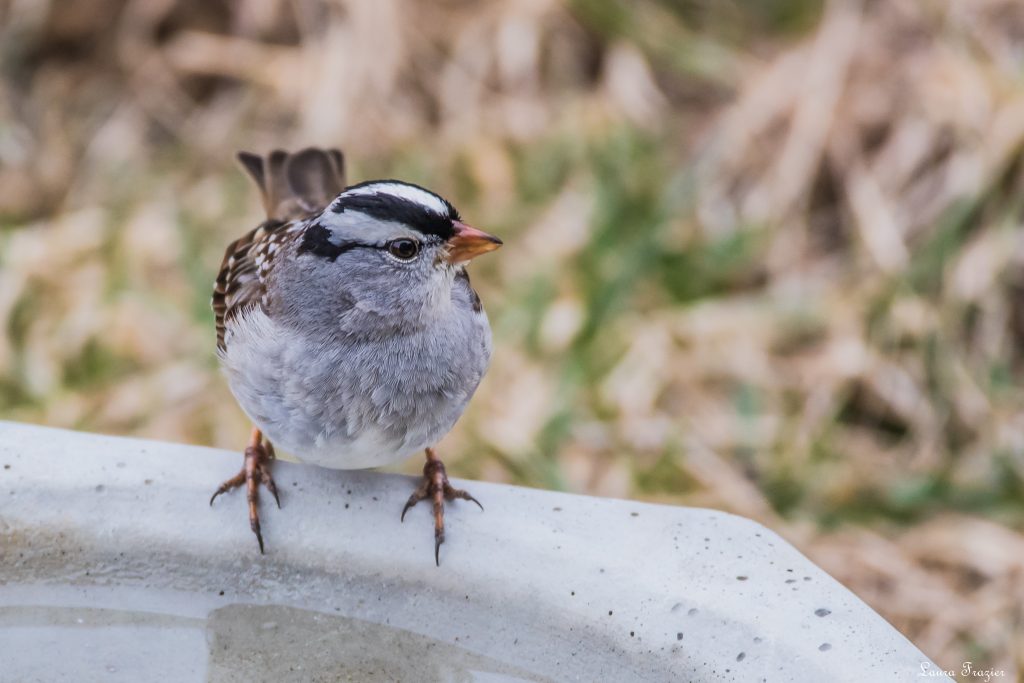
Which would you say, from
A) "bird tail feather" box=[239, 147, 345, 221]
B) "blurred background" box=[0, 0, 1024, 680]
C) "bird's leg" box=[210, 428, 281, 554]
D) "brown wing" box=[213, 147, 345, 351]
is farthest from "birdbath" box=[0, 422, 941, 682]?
"blurred background" box=[0, 0, 1024, 680]

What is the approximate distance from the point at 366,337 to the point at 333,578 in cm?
46

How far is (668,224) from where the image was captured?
14.4ft

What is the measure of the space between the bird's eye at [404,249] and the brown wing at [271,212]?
0.27 metres

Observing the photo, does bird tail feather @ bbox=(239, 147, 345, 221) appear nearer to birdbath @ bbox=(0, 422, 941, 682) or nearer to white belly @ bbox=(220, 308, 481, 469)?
white belly @ bbox=(220, 308, 481, 469)

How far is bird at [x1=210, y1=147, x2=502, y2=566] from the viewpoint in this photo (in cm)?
217

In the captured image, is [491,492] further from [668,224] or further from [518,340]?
[668,224]

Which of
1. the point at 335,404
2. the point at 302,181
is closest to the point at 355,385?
the point at 335,404

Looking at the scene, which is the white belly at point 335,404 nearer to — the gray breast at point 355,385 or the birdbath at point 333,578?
the gray breast at point 355,385

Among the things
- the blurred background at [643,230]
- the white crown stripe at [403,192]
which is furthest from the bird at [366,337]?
the blurred background at [643,230]

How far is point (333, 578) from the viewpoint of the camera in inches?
76.7

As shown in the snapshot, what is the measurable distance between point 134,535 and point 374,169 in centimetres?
303

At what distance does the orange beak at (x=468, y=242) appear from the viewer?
87.1 inches

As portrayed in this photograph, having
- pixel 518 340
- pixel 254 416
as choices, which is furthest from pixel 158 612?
pixel 518 340

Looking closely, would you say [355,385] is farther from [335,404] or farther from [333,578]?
[333,578]
